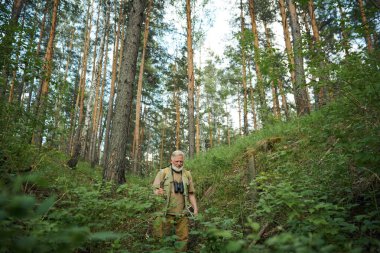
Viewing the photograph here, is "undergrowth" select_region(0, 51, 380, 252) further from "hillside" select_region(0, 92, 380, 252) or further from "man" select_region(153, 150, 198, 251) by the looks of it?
"man" select_region(153, 150, 198, 251)

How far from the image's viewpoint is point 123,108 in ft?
19.8

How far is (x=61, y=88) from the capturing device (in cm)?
676

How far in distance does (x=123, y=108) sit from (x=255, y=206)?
3.81 meters

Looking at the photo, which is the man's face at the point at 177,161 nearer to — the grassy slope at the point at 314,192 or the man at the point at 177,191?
the man at the point at 177,191

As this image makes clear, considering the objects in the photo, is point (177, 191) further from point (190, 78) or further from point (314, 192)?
point (190, 78)

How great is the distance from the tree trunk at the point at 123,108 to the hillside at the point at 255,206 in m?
0.94

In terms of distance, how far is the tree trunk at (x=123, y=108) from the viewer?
5.80 meters

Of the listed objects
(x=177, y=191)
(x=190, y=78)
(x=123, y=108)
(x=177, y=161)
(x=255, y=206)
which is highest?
(x=190, y=78)

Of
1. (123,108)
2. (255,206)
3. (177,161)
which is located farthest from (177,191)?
(123,108)

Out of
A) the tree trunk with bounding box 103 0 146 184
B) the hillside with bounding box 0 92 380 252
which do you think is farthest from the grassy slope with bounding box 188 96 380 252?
the tree trunk with bounding box 103 0 146 184

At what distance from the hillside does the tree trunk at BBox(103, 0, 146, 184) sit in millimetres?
940

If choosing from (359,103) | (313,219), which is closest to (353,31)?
(359,103)

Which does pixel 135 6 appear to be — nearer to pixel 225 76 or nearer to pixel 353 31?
pixel 353 31

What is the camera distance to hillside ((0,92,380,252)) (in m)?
1.39
